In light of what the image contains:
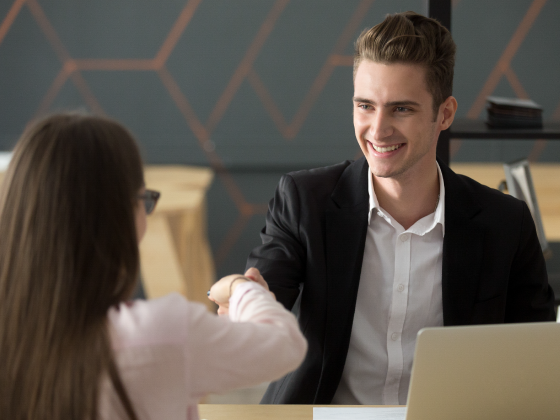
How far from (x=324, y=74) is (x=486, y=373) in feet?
8.18

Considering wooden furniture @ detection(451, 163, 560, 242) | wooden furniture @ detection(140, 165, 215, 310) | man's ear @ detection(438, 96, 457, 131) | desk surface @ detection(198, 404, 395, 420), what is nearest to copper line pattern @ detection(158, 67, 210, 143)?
wooden furniture @ detection(140, 165, 215, 310)

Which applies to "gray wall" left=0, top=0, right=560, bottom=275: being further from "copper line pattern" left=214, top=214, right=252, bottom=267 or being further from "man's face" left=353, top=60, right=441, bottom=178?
"man's face" left=353, top=60, right=441, bottom=178

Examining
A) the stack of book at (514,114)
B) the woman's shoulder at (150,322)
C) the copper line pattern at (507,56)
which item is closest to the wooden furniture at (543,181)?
the copper line pattern at (507,56)

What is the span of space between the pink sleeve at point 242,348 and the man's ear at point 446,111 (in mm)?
773

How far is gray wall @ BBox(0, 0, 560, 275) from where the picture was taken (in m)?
3.16

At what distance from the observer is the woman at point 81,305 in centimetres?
72

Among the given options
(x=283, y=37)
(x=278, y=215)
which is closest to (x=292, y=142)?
(x=283, y=37)

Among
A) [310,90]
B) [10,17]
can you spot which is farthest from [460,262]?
[10,17]

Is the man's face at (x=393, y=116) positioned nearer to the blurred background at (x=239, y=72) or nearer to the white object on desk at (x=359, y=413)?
the white object on desk at (x=359, y=413)

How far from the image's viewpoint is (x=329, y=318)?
1.36 m

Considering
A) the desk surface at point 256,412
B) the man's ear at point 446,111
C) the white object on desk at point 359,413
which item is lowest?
the desk surface at point 256,412

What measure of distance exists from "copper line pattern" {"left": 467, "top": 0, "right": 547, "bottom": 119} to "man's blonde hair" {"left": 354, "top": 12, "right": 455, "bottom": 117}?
1.86m

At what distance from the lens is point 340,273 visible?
1365 mm

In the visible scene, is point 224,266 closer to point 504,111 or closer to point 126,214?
point 504,111
